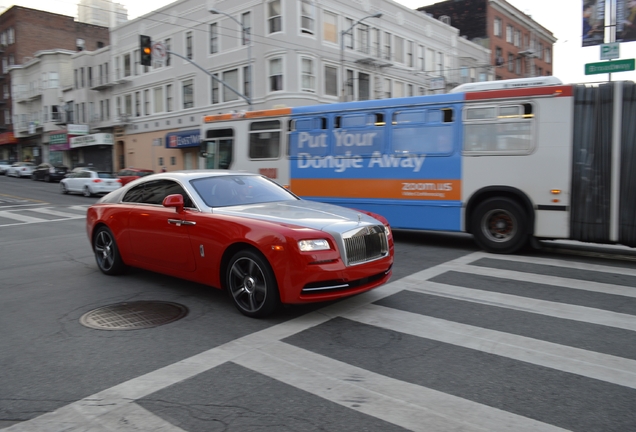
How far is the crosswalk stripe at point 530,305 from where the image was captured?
536cm

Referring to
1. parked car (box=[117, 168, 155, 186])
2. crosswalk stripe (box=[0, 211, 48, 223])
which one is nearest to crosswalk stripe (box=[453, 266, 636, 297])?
crosswalk stripe (box=[0, 211, 48, 223])

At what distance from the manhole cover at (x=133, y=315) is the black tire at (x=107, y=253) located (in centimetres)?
147

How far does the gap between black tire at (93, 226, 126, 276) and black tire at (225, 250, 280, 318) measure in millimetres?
2502

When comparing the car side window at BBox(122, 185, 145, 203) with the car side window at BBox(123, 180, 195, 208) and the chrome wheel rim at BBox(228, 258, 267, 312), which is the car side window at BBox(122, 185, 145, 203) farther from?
the chrome wheel rim at BBox(228, 258, 267, 312)

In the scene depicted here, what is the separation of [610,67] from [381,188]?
Result: 25.7 ft

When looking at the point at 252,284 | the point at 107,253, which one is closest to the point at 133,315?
the point at 252,284

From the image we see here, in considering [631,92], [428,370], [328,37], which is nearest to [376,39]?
[328,37]

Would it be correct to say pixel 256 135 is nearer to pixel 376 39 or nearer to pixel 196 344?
pixel 196 344

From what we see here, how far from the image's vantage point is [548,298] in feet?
20.4

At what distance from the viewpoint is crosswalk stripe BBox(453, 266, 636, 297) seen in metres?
6.64

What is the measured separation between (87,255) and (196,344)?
573cm

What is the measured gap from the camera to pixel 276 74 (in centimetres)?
2977

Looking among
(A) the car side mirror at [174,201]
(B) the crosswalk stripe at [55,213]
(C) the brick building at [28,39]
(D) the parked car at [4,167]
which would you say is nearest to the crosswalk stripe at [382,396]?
(A) the car side mirror at [174,201]

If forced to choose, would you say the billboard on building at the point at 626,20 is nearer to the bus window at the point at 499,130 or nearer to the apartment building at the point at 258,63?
the apartment building at the point at 258,63
